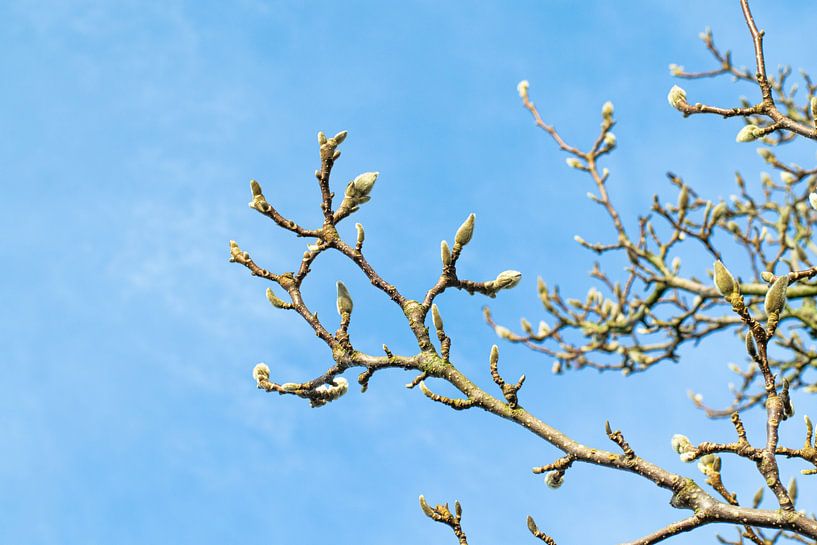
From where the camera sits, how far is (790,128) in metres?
4.29

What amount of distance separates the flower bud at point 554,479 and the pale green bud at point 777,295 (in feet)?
3.80

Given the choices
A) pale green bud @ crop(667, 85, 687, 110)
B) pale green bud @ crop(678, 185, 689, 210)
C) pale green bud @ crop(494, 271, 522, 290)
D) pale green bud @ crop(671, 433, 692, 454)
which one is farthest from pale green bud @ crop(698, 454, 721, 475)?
pale green bud @ crop(678, 185, 689, 210)

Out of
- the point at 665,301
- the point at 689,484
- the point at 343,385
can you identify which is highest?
the point at 665,301

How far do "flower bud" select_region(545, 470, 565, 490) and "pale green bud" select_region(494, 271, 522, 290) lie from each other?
0.94 m

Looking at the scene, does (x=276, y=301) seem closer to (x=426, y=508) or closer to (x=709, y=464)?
(x=426, y=508)

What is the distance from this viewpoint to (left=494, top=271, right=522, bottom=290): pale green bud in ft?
13.9

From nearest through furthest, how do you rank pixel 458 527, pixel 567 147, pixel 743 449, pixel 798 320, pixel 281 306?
pixel 743 449 → pixel 458 527 → pixel 281 306 → pixel 798 320 → pixel 567 147

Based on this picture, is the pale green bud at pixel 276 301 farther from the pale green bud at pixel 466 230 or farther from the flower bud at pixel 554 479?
the flower bud at pixel 554 479

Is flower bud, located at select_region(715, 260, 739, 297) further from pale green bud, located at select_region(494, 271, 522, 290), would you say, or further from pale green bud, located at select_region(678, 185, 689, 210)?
pale green bud, located at select_region(678, 185, 689, 210)

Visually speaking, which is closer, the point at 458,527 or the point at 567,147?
the point at 458,527

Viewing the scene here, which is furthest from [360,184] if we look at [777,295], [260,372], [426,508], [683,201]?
[683,201]

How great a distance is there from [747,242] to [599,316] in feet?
6.04

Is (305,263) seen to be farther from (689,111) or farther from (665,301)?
(665,301)

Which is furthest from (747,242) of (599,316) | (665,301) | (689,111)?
(689,111)
